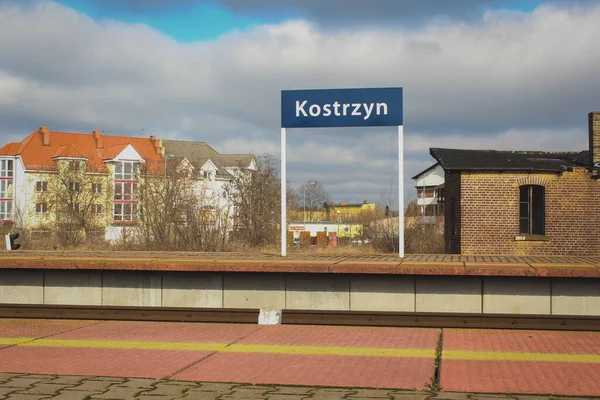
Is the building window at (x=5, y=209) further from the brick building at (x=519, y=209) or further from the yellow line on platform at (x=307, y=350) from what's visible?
the yellow line on platform at (x=307, y=350)

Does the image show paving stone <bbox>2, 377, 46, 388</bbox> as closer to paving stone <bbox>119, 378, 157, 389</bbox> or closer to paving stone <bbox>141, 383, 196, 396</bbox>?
paving stone <bbox>119, 378, 157, 389</bbox>

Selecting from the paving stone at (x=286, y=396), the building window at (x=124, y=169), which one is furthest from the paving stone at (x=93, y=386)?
the building window at (x=124, y=169)

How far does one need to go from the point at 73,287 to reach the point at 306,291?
4.10m

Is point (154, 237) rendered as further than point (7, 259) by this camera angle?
Yes

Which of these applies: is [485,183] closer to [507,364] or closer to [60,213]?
[507,364]

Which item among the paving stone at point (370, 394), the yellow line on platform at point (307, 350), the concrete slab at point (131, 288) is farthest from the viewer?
the concrete slab at point (131, 288)

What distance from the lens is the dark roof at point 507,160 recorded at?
2742 cm

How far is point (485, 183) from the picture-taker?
2761 centimetres

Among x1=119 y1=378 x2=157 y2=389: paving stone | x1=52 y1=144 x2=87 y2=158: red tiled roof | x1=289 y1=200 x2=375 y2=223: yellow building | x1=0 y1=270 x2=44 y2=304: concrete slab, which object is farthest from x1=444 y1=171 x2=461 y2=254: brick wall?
x1=52 y1=144 x2=87 y2=158: red tiled roof

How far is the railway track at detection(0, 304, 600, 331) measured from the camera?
10.7m

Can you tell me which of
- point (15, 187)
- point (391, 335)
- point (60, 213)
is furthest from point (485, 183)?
point (15, 187)

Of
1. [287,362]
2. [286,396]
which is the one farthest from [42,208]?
[286,396]

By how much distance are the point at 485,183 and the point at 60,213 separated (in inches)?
1488

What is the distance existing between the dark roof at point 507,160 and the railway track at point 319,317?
17.1 m
